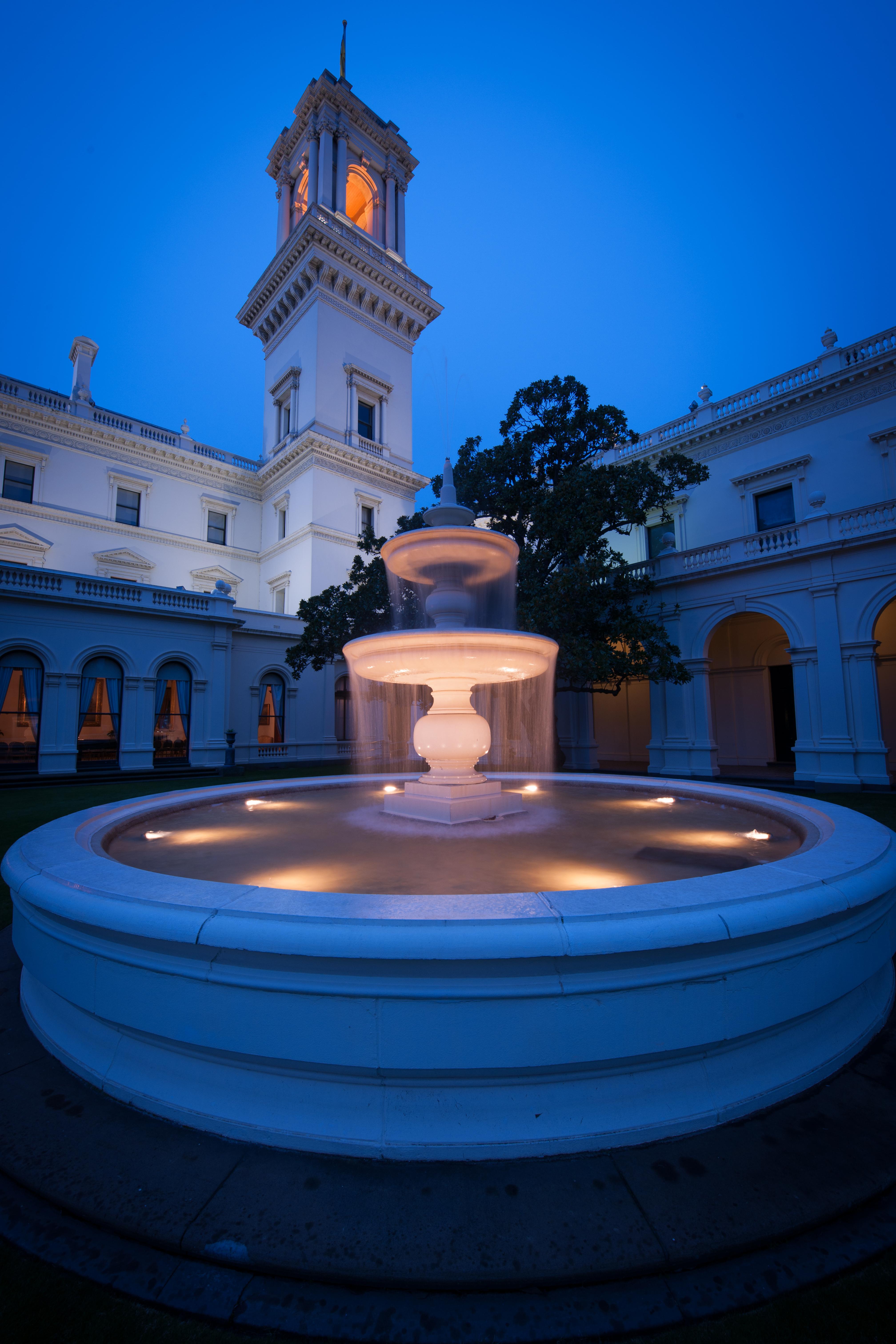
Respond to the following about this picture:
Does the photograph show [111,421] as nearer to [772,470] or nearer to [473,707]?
[473,707]

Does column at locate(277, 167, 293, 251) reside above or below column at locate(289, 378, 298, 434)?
above

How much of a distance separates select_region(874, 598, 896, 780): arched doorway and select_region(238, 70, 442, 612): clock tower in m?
21.1

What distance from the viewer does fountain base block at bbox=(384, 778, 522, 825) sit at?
18.8ft

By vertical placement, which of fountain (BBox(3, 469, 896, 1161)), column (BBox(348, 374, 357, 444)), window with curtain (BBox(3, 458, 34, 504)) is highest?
column (BBox(348, 374, 357, 444))

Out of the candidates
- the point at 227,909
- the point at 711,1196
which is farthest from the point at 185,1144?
the point at 711,1196

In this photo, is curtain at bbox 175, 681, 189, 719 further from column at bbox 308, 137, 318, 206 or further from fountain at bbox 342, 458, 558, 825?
column at bbox 308, 137, 318, 206

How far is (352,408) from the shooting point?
2925 cm

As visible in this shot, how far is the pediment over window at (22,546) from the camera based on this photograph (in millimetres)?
23047

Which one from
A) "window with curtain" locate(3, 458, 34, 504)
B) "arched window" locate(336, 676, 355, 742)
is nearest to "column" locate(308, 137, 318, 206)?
"window with curtain" locate(3, 458, 34, 504)

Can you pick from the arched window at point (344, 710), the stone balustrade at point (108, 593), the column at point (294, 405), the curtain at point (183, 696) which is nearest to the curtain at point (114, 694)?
the curtain at point (183, 696)

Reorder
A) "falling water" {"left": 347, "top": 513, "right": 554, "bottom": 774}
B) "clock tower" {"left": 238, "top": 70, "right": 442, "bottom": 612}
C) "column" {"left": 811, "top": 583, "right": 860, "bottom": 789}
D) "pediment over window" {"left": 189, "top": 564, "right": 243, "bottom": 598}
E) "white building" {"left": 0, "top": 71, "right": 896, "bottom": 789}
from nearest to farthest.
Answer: "falling water" {"left": 347, "top": 513, "right": 554, "bottom": 774} < "column" {"left": 811, "top": 583, "right": 860, "bottom": 789} < "white building" {"left": 0, "top": 71, "right": 896, "bottom": 789} < "clock tower" {"left": 238, "top": 70, "right": 442, "bottom": 612} < "pediment over window" {"left": 189, "top": 564, "right": 243, "bottom": 598}

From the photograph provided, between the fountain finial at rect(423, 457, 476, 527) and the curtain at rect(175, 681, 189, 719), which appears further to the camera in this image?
the curtain at rect(175, 681, 189, 719)

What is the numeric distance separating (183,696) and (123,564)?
9928mm

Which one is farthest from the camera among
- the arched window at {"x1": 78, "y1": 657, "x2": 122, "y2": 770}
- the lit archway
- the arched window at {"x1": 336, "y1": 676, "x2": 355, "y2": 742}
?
the lit archway
